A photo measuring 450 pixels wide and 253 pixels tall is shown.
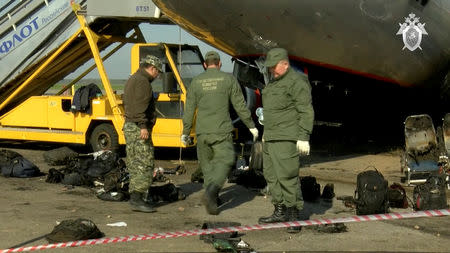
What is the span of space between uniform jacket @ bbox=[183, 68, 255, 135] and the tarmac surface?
1067 mm

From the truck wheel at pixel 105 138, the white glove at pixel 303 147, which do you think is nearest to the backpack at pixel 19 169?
the truck wheel at pixel 105 138

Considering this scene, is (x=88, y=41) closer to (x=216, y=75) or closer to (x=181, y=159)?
(x=181, y=159)

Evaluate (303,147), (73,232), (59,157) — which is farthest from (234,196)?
(59,157)

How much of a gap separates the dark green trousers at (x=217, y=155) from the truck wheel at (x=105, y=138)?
17.6 ft

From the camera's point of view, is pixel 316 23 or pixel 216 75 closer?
pixel 216 75

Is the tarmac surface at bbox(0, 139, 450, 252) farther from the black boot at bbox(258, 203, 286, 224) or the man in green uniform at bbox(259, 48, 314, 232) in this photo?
the man in green uniform at bbox(259, 48, 314, 232)

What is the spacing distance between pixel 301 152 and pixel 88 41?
8.06 m

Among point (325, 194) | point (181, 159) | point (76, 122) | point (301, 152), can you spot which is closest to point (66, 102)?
point (76, 122)

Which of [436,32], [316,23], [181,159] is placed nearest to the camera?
[316,23]

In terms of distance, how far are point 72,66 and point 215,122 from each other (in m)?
8.61

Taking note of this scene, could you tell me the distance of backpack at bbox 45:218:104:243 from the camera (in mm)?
6156

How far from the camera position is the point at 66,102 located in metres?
13.6

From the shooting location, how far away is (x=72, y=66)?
15.4 m

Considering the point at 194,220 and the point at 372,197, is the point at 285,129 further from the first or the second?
the point at 194,220
